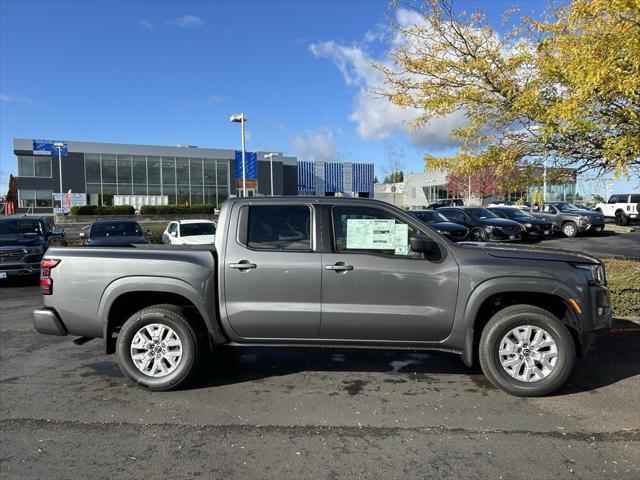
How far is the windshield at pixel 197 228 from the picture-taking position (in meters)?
16.0

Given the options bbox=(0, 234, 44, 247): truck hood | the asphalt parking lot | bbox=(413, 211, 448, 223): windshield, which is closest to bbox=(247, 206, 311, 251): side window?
the asphalt parking lot

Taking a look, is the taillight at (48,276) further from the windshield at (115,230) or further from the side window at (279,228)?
the windshield at (115,230)

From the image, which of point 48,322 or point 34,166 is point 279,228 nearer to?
point 48,322

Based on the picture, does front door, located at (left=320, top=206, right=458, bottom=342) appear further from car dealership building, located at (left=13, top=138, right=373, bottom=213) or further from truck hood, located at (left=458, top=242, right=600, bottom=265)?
car dealership building, located at (left=13, top=138, right=373, bottom=213)

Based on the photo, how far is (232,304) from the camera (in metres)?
4.74

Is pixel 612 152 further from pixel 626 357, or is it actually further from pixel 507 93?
pixel 626 357

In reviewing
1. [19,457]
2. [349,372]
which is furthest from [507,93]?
[19,457]

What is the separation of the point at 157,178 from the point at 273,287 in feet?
182

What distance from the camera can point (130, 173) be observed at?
55250mm

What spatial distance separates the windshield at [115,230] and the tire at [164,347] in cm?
1142

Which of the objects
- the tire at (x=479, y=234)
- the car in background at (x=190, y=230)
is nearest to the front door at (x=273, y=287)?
the car in background at (x=190, y=230)

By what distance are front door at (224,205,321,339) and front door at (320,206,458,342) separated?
0.45 ft

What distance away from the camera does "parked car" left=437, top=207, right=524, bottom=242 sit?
1969cm

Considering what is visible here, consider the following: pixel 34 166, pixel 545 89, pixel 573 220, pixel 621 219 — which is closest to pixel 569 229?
pixel 573 220
